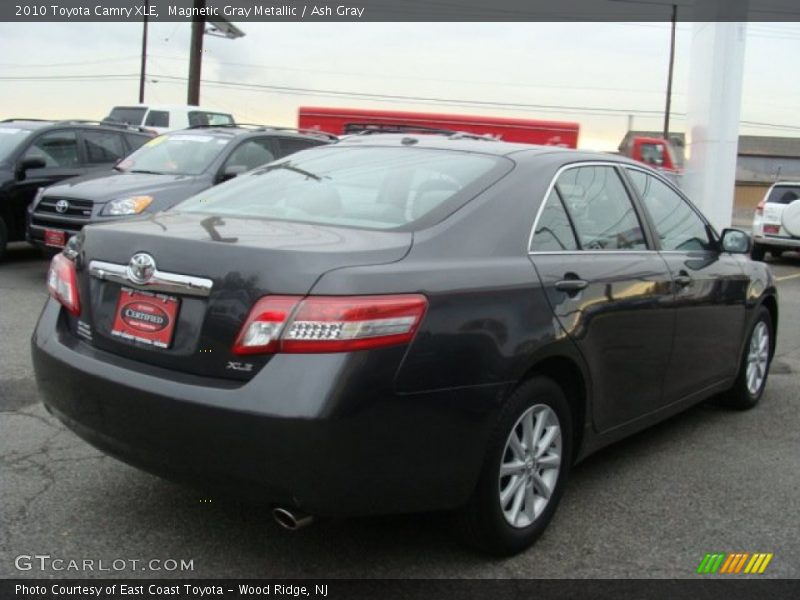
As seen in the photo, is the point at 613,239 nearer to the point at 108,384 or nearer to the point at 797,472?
the point at 797,472

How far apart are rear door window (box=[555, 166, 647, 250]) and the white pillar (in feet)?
41.6

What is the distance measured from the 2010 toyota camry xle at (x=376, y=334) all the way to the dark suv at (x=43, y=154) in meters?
7.01

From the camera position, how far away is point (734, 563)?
3.26 meters

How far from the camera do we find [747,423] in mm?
5207

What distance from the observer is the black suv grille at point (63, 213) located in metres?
8.45

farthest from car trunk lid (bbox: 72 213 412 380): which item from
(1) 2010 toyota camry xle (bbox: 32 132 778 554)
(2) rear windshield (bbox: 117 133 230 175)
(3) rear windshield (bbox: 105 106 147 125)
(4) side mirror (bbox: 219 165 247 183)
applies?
(3) rear windshield (bbox: 105 106 147 125)

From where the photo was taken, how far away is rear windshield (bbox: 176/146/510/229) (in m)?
3.28

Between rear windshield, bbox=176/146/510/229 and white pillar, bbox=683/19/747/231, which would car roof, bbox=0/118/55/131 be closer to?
rear windshield, bbox=176/146/510/229

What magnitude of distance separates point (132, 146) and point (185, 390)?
9.72 meters

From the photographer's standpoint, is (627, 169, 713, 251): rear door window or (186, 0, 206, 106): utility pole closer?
(627, 169, 713, 251): rear door window

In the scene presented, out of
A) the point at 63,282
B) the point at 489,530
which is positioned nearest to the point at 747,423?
the point at 489,530

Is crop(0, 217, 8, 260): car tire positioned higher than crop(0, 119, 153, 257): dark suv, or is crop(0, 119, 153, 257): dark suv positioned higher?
crop(0, 119, 153, 257): dark suv

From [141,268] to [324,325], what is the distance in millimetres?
756

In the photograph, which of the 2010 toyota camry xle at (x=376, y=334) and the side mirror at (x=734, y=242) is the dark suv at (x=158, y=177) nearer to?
the 2010 toyota camry xle at (x=376, y=334)
